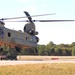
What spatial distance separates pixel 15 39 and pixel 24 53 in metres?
101

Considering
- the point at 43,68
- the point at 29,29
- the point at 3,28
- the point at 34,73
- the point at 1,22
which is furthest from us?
the point at 29,29

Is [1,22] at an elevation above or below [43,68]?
above

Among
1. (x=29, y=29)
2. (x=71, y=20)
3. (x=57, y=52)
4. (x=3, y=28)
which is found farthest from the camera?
(x=57, y=52)

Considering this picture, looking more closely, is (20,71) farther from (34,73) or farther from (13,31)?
(13,31)

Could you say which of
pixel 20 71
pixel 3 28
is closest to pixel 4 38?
pixel 3 28

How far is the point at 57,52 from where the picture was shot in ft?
587

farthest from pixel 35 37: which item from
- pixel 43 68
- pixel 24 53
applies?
pixel 24 53

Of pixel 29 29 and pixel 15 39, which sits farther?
pixel 29 29

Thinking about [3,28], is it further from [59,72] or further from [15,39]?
[59,72]

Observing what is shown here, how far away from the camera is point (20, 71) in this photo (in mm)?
32781

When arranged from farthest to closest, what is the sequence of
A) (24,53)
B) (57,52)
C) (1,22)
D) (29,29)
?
(57,52) → (24,53) → (29,29) → (1,22)

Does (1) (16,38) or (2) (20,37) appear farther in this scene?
(2) (20,37)

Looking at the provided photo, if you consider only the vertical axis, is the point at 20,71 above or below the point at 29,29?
below

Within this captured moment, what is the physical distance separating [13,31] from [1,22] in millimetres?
6014
